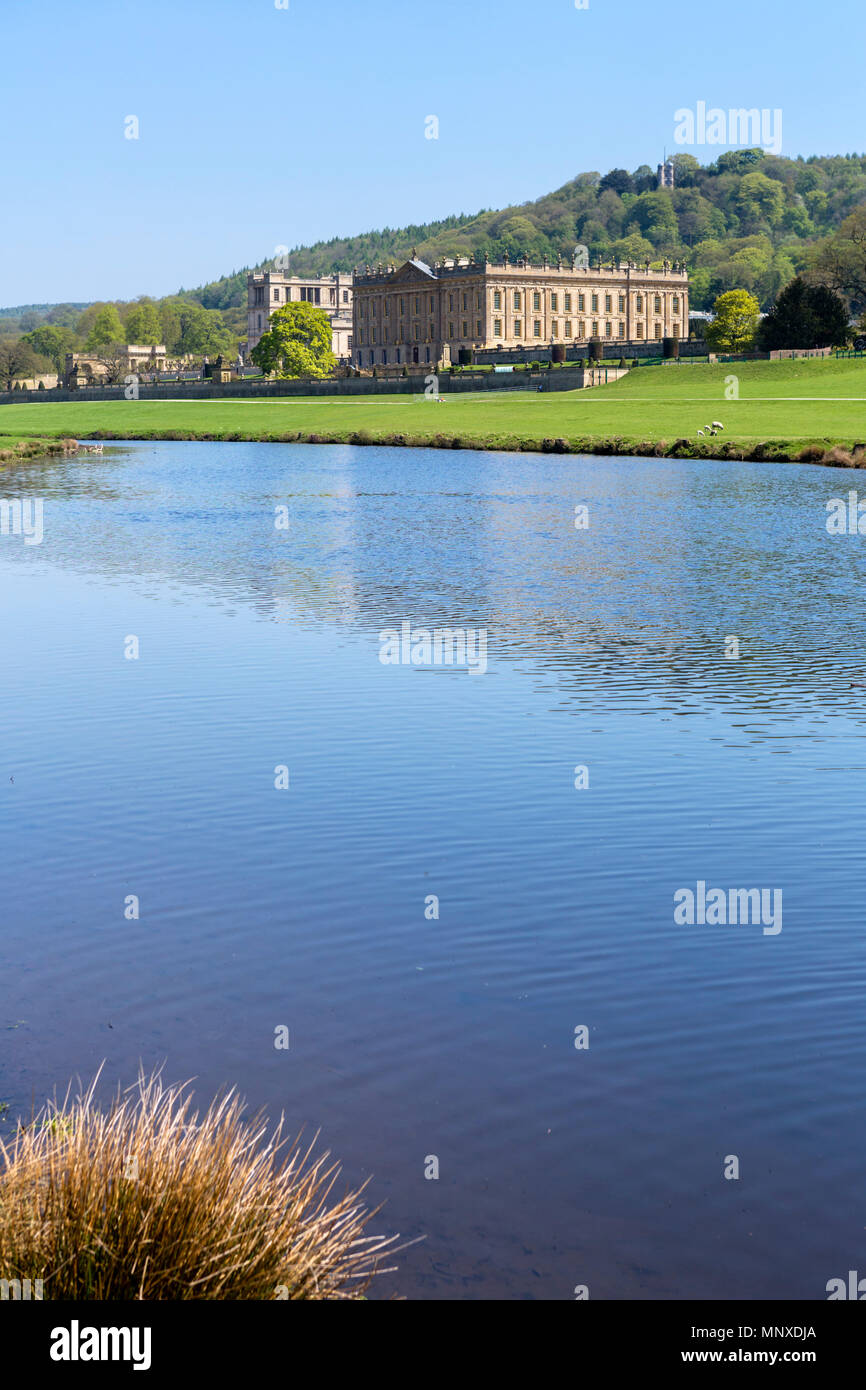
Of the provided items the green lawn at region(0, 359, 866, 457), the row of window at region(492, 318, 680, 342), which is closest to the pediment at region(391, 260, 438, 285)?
the row of window at region(492, 318, 680, 342)

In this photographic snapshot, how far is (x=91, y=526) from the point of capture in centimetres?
3856

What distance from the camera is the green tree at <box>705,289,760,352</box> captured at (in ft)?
403

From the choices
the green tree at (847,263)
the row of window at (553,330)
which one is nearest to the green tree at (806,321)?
the green tree at (847,263)

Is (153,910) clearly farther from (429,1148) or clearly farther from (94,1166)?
(94,1166)

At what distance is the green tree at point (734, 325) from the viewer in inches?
4835

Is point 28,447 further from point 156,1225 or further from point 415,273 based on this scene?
point 415,273

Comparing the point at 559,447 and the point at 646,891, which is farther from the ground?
the point at 559,447

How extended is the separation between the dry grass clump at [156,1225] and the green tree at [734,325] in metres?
121

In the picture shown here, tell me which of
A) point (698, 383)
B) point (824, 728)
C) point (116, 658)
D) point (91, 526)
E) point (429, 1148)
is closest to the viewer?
point (429, 1148)

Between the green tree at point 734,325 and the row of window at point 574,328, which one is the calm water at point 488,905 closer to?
the green tree at point 734,325

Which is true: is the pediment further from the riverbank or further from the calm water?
the calm water

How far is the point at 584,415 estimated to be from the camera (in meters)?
85.6
